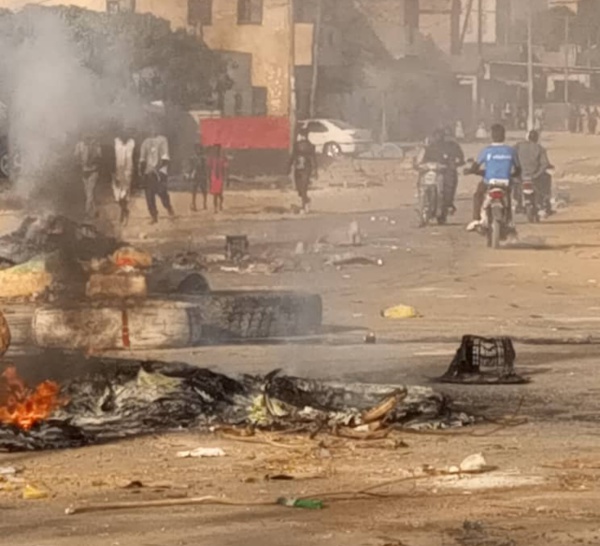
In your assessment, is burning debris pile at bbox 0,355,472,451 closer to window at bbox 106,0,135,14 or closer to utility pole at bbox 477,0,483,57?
window at bbox 106,0,135,14

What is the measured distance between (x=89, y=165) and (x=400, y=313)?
20.3ft

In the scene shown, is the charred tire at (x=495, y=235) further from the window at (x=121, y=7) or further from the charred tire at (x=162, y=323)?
the charred tire at (x=162, y=323)

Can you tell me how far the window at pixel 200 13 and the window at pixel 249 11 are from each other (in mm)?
433

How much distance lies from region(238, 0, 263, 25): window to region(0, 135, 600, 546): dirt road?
462cm

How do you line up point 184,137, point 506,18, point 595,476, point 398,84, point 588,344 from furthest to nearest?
1. point 398,84
2. point 506,18
3. point 184,137
4. point 588,344
5. point 595,476

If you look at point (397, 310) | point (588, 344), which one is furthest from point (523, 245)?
point (588, 344)

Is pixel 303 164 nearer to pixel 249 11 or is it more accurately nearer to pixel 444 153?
→ pixel 249 11

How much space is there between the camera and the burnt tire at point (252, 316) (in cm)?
1597

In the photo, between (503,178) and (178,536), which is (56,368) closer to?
(178,536)

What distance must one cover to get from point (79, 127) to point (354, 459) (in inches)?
588

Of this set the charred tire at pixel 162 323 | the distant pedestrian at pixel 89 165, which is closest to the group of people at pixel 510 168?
the distant pedestrian at pixel 89 165

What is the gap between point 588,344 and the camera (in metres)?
15.9

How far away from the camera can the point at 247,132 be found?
120 feet

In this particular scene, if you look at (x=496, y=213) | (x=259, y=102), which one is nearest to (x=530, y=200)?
(x=496, y=213)
